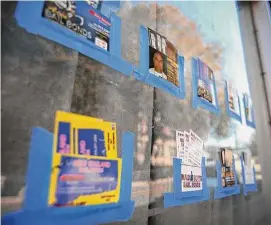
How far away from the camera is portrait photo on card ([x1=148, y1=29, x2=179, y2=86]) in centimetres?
103

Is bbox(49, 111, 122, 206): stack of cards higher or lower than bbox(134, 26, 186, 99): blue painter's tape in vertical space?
lower

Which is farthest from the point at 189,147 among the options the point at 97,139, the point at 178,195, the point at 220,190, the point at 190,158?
the point at 97,139

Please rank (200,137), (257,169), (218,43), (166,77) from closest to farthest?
(166,77) → (200,137) → (218,43) → (257,169)

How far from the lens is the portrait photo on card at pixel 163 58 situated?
1.03 metres

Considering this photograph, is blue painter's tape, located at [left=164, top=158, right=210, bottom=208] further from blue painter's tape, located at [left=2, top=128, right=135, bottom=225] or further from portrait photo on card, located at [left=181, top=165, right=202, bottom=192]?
blue painter's tape, located at [left=2, top=128, right=135, bottom=225]

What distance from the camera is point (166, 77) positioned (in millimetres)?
1083

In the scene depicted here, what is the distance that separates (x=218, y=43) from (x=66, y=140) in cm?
143

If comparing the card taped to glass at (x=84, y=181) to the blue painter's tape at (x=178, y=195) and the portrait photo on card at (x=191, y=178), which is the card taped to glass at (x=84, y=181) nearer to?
the blue painter's tape at (x=178, y=195)

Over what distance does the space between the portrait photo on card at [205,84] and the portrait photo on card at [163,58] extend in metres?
0.24

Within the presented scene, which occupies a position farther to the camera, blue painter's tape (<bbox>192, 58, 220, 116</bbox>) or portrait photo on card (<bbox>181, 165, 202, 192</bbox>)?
blue painter's tape (<bbox>192, 58, 220, 116</bbox>)

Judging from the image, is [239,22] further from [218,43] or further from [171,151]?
[171,151]

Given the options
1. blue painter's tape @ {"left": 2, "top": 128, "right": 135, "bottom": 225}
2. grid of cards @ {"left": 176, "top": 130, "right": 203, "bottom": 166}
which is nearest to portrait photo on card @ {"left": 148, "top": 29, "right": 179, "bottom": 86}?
grid of cards @ {"left": 176, "top": 130, "right": 203, "bottom": 166}

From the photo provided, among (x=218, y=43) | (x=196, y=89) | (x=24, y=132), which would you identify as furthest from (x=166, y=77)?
(x=218, y=43)

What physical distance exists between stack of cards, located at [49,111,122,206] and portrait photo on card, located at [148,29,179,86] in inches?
14.9
